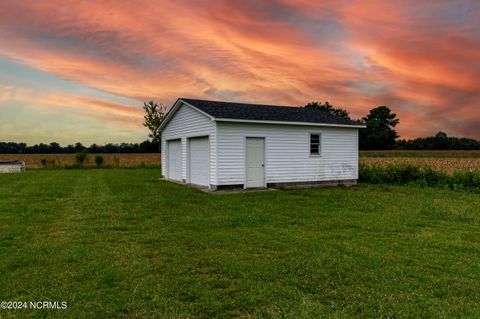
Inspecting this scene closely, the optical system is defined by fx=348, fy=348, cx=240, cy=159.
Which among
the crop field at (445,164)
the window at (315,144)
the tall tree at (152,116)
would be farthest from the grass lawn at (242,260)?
the tall tree at (152,116)

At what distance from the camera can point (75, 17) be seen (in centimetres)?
1448

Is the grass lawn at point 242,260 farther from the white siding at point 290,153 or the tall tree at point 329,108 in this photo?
the tall tree at point 329,108

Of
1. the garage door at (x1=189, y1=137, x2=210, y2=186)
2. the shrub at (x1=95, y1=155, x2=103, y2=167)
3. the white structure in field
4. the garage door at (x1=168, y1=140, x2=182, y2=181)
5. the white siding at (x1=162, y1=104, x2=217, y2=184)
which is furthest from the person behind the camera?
the shrub at (x1=95, y1=155, x2=103, y2=167)

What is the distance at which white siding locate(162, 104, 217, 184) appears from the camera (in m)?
15.3

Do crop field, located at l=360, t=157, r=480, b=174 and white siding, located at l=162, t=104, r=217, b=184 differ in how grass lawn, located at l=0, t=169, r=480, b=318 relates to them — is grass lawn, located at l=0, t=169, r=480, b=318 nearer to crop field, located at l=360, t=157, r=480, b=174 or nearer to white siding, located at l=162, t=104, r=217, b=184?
white siding, located at l=162, t=104, r=217, b=184

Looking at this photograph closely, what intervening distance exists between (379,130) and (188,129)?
62.9 m

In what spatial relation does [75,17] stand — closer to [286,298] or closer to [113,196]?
[113,196]

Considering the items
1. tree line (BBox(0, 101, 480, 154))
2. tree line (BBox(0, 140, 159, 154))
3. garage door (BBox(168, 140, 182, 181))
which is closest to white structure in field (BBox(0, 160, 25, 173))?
garage door (BBox(168, 140, 182, 181))

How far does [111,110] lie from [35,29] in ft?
35.4

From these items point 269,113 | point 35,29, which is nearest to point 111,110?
point 35,29

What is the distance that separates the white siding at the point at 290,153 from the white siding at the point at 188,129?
0.44m

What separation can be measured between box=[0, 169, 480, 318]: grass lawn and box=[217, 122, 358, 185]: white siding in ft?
15.8

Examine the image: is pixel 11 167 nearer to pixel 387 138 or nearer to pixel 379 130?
pixel 387 138

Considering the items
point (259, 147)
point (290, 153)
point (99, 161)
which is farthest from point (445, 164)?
point (99, 161)
